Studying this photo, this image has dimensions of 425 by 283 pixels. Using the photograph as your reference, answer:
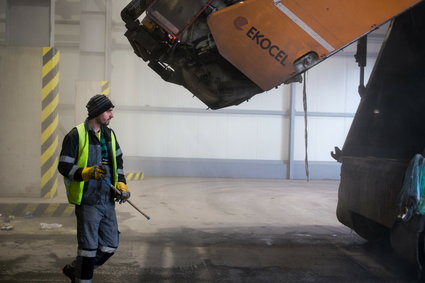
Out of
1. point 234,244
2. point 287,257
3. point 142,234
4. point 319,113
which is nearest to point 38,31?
point 142,234

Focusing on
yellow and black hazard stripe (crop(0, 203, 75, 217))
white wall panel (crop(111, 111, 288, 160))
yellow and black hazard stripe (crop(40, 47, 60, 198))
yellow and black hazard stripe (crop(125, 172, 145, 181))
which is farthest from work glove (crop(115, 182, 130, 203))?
white wall panel (crop(111, 111, 288, 160))

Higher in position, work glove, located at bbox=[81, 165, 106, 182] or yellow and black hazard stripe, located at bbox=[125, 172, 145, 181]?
work glove, located at bbox=[81, 165, 106, 182]

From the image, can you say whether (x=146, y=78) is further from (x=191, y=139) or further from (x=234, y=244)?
(x=234, y=244)

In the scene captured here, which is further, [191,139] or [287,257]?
[191,139]

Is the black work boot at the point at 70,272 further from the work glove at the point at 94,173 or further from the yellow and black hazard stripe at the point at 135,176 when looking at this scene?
the yellow and black hazard stripe at the point at 135,176

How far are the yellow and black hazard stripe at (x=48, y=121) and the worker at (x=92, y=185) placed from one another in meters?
3.83

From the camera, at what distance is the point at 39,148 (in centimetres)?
707

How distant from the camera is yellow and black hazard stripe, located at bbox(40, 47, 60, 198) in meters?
7.04

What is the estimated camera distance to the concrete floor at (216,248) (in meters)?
4.29

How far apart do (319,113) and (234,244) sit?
327 inches

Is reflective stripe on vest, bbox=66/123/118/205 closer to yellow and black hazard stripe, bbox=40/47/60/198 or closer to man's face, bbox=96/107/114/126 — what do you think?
man's face, bbox=96/107/114/126

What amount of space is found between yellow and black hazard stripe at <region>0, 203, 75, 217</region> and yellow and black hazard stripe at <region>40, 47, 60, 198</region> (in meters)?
0.49

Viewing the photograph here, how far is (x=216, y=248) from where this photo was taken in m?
5.24

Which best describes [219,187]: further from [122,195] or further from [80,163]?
[80,163]
